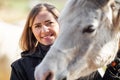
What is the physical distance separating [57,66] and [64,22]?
26 centimetres

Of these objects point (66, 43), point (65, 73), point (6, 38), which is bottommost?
point (6, 38)

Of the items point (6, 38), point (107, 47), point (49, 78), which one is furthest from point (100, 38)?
point (6, 38)

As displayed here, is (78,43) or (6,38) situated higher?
(78,43)

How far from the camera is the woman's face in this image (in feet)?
8.96

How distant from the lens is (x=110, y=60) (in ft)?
8.00

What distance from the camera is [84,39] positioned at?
227 centimetres

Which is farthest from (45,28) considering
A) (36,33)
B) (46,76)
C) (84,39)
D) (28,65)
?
(46,76)

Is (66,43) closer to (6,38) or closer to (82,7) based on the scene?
(82,7)

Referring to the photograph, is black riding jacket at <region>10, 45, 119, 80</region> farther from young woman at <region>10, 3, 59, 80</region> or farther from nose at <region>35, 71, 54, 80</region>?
nose at <region>35, 71, 54, 80</region>

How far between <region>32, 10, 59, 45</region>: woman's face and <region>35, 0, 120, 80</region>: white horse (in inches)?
16.8

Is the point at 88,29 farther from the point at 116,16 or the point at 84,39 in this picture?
the point at 116,16

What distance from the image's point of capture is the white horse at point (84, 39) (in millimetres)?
2207

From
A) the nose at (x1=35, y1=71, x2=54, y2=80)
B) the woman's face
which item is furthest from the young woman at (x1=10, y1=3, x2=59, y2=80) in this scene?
the nose at (x1=35, y1=71, x2=54, y2=80)

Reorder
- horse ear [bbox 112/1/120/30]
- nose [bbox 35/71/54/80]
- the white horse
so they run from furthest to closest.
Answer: horse ear [bbox 112/1/120/30]
the white horse
nose [bbox 35/71/54/80]
